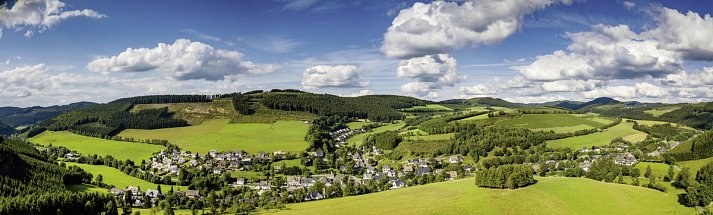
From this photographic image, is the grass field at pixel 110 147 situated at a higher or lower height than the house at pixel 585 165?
lower

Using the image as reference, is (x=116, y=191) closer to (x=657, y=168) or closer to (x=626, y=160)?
(x=657, y=168)

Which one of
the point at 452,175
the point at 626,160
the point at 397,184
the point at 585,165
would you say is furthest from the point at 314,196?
the point at 626,160

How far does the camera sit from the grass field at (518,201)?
7925 cm

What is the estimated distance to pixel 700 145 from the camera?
454 ft

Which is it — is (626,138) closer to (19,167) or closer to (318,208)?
(318,208)

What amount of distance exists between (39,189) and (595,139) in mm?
177834

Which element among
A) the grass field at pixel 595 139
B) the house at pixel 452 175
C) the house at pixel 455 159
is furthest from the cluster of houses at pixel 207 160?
the grass field at pixel 595 139

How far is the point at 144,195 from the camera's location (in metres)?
115

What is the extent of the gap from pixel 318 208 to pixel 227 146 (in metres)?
98.8

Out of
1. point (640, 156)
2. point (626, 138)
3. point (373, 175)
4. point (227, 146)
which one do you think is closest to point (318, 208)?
point (373, 175)

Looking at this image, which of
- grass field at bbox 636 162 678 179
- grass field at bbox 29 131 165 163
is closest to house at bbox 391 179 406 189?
grass field at bbox 636 162 678 179

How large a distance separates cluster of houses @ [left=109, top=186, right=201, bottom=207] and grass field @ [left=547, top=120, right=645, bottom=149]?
412 feet

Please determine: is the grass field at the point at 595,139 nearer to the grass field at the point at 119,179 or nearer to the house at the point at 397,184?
the house at the point at 397,184

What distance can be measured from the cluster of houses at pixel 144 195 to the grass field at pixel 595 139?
126m
